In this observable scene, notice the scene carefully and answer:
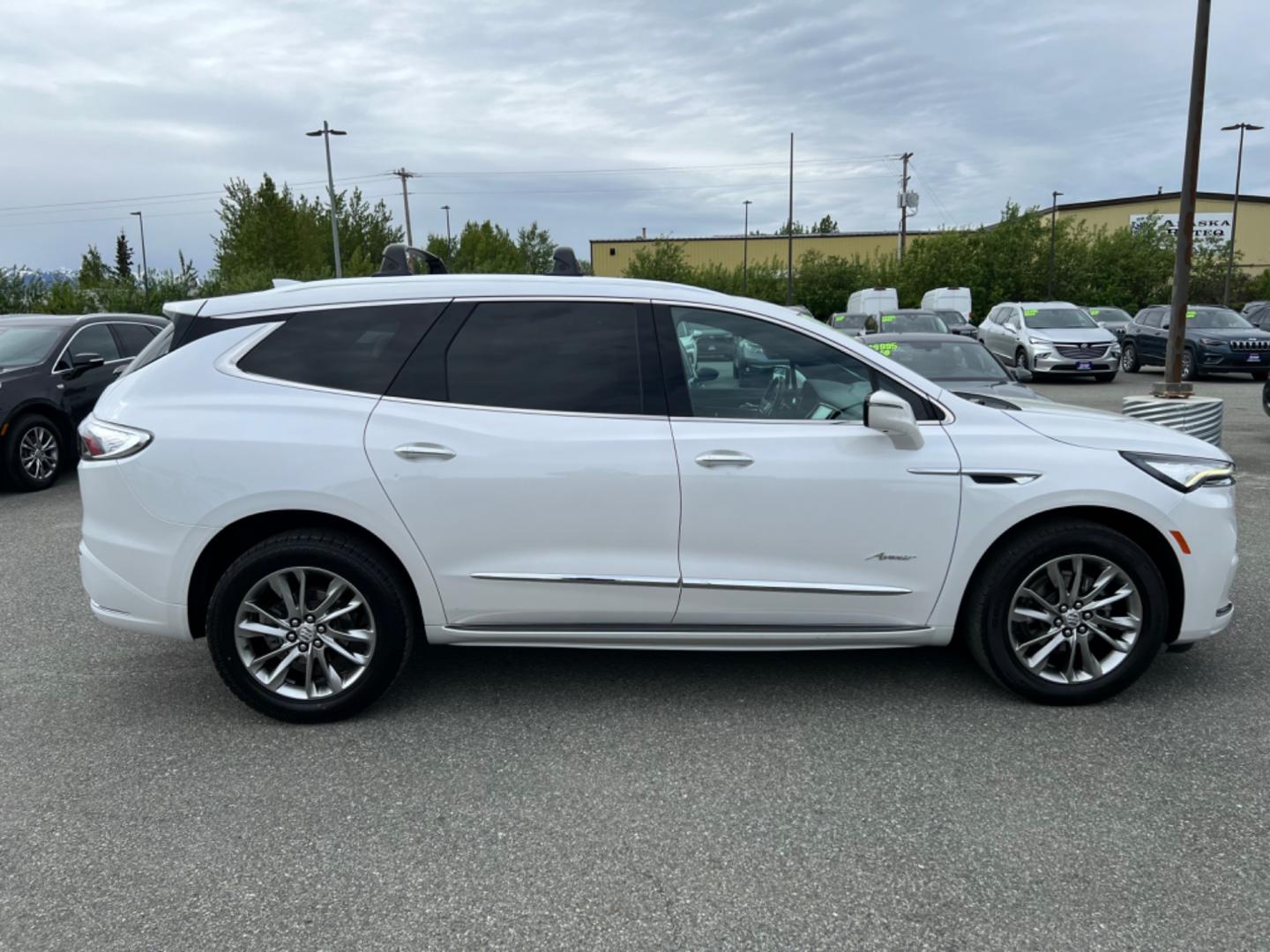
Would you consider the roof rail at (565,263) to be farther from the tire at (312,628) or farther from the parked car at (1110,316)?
the parked car at (1110,316)

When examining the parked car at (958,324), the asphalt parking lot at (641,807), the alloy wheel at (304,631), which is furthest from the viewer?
the parked car at (958,324)

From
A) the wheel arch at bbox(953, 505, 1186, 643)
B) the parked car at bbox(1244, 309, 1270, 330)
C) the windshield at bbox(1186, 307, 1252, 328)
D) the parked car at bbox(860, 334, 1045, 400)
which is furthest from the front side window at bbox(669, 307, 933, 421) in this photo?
the parked car at bbox(1244, 309, 1270, 330)

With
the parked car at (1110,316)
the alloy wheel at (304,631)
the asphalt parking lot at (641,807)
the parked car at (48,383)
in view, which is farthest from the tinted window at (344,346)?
the parked car at (1110,316)

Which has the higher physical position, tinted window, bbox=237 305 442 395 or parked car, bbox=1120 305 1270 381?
tinted window, bbox=237 305 442 395

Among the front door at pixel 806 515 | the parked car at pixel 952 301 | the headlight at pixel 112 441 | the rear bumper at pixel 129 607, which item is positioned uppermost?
the parked car at pixel 952 301

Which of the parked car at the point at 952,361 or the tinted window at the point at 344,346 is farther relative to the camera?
the parked car at the point at 952,361

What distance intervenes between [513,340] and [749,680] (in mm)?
1811

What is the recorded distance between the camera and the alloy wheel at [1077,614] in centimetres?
392

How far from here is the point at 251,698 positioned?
3865 millimetres

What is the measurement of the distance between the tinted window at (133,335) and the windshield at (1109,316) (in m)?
26.3

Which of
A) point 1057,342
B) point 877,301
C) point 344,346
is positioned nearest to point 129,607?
point 344,346

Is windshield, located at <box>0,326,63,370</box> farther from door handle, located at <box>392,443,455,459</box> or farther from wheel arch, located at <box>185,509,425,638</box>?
door handle, located at <box>392,443,455,459</box>

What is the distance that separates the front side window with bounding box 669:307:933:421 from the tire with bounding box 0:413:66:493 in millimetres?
8138

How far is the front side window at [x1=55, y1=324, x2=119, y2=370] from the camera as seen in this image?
1009cm
